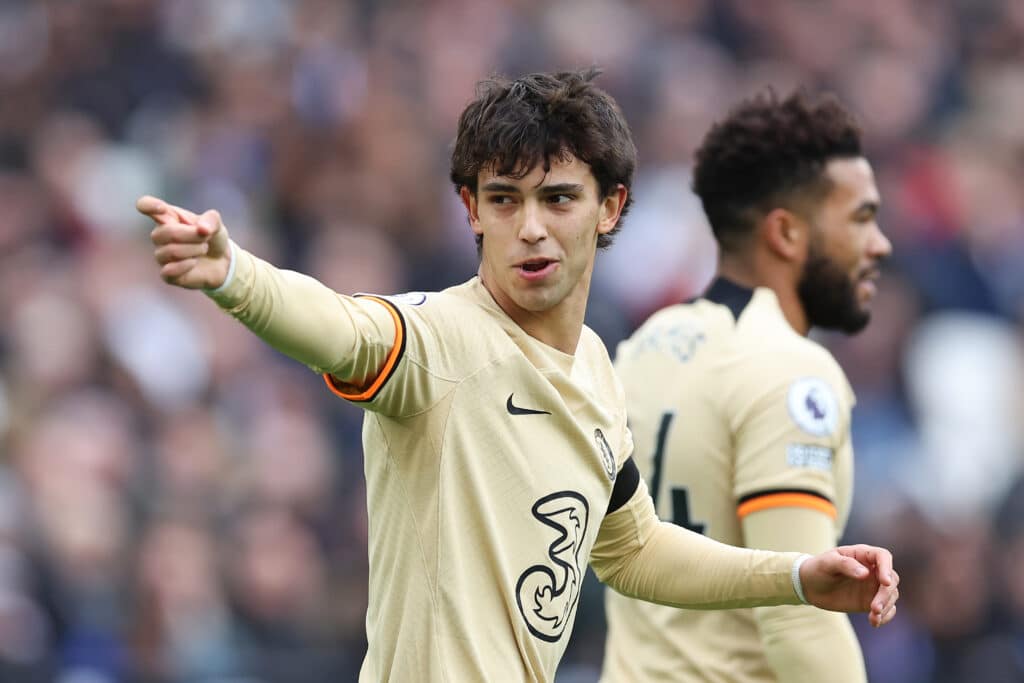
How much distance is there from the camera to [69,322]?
9391 millimetres

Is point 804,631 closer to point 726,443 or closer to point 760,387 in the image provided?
point 726,443

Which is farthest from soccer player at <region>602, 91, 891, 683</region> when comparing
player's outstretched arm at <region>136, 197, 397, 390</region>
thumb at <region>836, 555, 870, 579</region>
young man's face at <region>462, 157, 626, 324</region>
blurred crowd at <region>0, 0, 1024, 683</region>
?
blurred crowd at <region>0, 0, 1024, 683</region>

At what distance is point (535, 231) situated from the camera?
369 centimetres

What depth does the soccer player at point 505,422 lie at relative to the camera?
353cm

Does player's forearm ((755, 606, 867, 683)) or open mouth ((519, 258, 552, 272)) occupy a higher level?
open mouth ((519, 258, 552, 272))

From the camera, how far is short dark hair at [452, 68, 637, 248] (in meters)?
3.70

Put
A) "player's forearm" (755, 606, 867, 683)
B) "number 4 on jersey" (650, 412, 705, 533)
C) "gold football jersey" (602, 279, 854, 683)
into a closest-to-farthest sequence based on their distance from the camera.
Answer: "player's forearm" (755, 606, 867, 683) < "gold football jersey" (602, 279, 854, 683) < "number 4 on jersey" (650, 412, 705, 533)

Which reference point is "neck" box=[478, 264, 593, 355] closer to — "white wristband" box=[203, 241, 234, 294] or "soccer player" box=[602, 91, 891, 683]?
"white wristband" box=[203, 241, 234, 294]

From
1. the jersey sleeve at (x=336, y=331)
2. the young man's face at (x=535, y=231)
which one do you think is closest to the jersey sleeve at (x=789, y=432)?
the young man's face at (x=535, y=231)

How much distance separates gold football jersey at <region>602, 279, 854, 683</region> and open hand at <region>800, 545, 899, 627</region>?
0.72 metres

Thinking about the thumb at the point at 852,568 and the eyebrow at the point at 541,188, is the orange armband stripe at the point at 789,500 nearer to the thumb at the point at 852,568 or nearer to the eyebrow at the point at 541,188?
the thumb at the point at 852,568

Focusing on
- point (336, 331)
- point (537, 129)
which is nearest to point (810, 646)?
point (537, 129)

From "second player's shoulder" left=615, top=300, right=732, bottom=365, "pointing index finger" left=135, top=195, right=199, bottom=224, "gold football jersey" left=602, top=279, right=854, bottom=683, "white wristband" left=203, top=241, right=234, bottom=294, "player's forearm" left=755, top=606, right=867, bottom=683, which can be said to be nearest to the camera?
"pointing index finger" left=135, top=195, right=199, bottom=224

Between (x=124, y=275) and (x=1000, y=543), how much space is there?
5.30m
